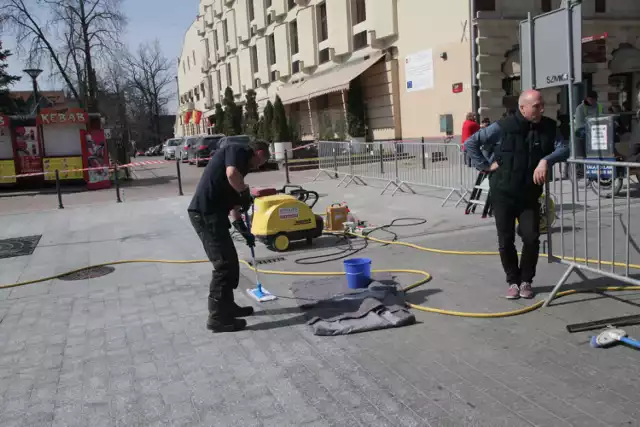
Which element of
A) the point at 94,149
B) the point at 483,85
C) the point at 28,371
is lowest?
the point at 28,371

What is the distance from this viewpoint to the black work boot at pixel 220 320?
4988 millimetres

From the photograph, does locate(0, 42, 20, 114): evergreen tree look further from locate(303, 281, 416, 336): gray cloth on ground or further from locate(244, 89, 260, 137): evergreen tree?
locate(303, 281, 416, 336): gray cloth on ground

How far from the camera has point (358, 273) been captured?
5855mm

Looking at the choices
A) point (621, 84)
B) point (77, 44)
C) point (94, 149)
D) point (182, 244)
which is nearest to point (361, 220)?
point (182, 244)

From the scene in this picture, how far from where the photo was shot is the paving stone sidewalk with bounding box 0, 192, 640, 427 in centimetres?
342

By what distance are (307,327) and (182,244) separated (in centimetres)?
462

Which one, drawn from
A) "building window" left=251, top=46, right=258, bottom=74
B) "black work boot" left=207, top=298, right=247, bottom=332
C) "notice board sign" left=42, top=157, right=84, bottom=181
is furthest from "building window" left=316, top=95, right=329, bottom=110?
"black work boot" left=207, top=298, right=247, bottom=332

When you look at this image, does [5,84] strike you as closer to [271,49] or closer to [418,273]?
[271,49]

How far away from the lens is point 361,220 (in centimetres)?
1016

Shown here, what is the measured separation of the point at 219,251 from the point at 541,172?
2.87 metres

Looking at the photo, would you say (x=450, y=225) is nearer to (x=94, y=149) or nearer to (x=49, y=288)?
(x=49, y=288)

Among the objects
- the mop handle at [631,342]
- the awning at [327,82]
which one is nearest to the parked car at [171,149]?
the awning at [327,82]

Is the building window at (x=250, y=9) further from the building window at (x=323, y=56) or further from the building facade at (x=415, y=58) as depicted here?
the building window at (x=323, y=56)

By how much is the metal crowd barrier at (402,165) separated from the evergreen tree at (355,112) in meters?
8.88
